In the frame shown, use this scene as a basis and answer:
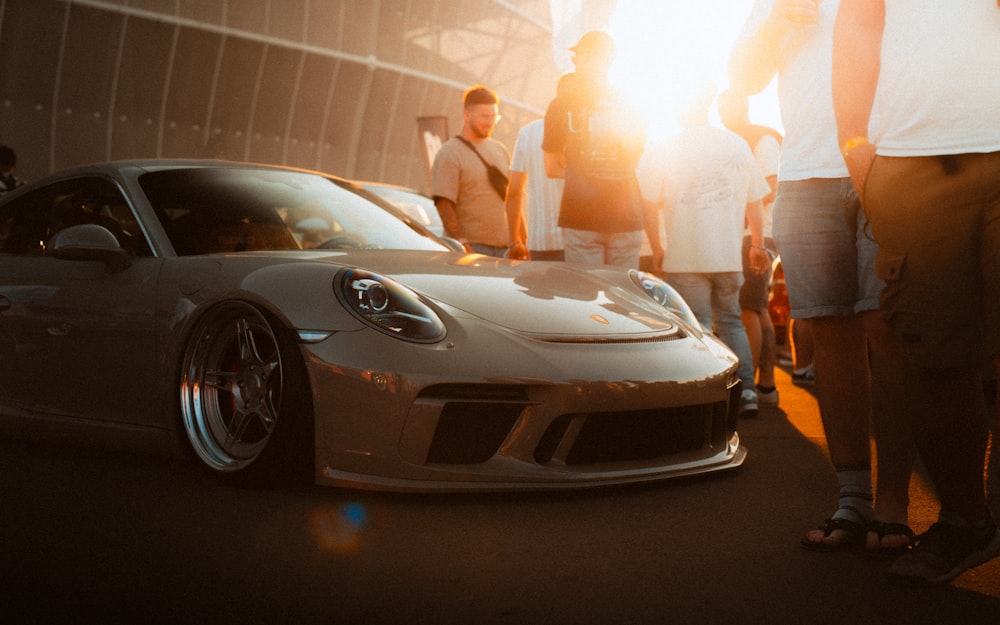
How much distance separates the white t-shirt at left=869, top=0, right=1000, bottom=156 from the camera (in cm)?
268

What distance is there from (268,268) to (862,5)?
2030mm

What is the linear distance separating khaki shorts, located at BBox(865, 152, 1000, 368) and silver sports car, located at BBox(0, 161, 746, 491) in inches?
44.1

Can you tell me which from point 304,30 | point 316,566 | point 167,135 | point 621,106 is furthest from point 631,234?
point 304,30

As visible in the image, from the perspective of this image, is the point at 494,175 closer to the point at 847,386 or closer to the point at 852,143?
the point at 847,386

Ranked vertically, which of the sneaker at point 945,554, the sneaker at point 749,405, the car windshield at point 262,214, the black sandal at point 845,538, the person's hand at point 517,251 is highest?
the car windshield at point 262,214

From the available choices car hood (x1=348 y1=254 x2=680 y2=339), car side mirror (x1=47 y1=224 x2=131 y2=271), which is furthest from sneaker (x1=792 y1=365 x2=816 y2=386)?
car side mirror (x1=47 y1=224 x2=131 y2=271)

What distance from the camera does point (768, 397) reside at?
667 cm

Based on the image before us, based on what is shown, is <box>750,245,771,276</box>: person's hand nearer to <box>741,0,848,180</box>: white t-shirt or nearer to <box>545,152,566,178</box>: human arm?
<box>545,152,566,178</box>: human arm

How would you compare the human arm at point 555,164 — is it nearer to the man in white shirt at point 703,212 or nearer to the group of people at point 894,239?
the man in white shirt at point 703,212

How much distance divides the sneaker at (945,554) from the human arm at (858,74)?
817 mm

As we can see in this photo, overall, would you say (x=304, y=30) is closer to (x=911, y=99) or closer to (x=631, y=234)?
(x=631, y=234)

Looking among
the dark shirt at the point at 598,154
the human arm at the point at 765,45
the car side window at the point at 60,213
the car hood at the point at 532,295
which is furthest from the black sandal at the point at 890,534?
the dark shirt at the point at 598,154

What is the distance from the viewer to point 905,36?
111 inches

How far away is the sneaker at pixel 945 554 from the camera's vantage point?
2715mm
